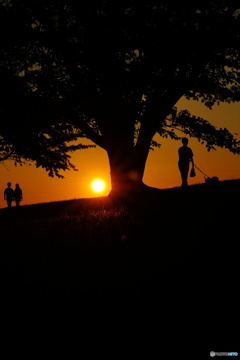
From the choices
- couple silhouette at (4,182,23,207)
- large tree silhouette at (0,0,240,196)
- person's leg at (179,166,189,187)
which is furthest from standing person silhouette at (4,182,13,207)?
person's leg at (179,166,189,187)

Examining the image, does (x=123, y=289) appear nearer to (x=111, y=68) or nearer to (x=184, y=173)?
(x=111, y=68)

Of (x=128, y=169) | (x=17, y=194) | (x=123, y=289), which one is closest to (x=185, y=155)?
(x=128, y=169)

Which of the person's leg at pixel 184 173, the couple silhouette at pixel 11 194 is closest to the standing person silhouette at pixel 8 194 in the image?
the couple silhouette at pixel 11 194

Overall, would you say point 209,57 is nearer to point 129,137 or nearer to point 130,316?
point 129,137

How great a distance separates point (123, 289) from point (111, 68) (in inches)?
475

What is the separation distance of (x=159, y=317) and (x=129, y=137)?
15728 millimetres

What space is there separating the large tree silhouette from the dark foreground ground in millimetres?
8739

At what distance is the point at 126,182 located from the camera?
20750 mm

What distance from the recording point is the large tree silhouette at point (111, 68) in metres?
17.1

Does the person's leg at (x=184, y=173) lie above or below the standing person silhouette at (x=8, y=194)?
below

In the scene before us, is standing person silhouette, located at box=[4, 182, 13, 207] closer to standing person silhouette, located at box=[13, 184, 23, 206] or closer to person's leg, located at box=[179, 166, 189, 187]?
standing person silhouette, located at box=[13, 184, 23, 206]

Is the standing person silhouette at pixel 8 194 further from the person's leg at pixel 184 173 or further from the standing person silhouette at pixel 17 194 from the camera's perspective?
the person's leg at pixel 184 173

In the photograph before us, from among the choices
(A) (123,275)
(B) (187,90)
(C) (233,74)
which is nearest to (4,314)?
(A) (123,275)

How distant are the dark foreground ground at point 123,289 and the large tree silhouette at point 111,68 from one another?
8739 millimetres
